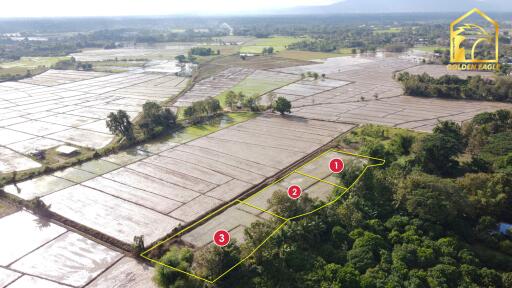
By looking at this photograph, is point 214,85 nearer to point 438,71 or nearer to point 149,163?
point 149,163

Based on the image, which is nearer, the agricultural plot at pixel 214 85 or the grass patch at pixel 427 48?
the agricultural plot at pixel 214 85

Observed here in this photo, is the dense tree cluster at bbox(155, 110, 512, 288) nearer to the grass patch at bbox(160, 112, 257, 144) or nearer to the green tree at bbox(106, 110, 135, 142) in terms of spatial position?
the grass patch at bbox(160, 112, 257, 144)

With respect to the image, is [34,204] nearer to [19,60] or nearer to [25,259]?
[25,259]

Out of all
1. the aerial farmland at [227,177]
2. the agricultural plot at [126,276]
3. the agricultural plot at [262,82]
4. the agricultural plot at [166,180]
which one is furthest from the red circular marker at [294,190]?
the agricultural plot at [262,82]

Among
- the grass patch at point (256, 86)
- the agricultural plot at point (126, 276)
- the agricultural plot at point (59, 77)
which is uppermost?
the agricultural plot at point (59, 77)

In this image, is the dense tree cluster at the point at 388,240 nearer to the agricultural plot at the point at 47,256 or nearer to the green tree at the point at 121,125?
the agricultural plot at the point at 47,256

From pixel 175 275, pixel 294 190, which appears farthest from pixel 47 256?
pixel 294 190
